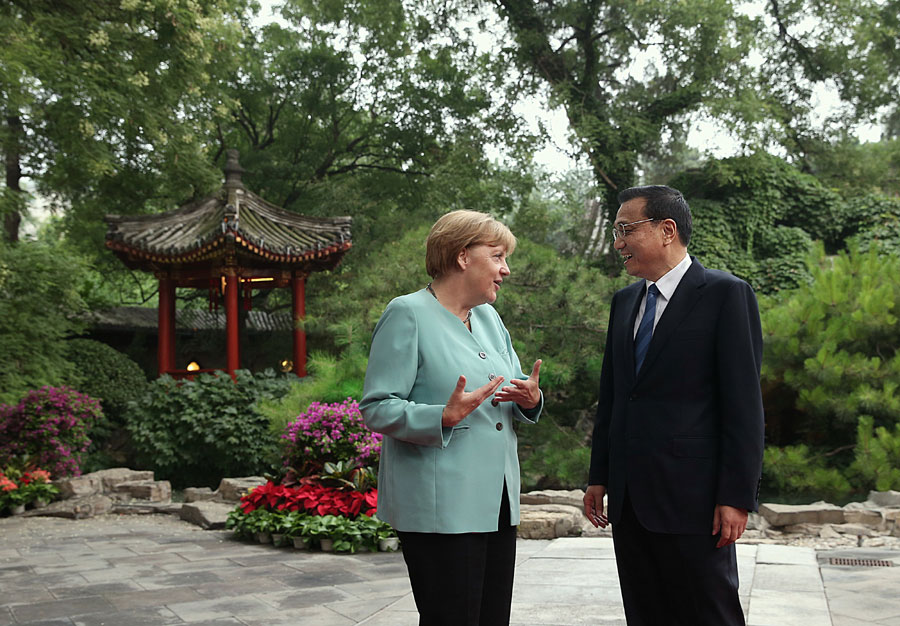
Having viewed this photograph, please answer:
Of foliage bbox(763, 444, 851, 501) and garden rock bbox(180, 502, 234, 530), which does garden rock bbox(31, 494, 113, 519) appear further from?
foliage bbox(763, 444, 851, 501)

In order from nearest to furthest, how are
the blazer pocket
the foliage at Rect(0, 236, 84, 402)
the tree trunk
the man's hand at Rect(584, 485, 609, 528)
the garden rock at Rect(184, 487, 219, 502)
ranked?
the blazer pocket < the man's hand at Rect(584, 485, 609, 528) < the garden rock at Rect(184, 487, 219, 502) < the foliage at Rect(0, 236, 84, 402) < the tree trunk

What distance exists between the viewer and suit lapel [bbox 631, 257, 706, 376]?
1.95 m

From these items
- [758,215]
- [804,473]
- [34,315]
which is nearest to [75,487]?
[34,315]

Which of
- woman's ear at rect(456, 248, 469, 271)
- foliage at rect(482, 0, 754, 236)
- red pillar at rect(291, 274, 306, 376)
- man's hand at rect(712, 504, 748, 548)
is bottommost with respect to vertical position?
man's hand at rect(712, 504, 748, 548)

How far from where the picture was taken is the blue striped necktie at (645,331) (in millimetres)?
2045

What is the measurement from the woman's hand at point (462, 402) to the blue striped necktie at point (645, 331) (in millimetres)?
448

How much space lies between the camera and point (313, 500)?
217 inches

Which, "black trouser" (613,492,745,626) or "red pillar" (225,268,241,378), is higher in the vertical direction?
"red pillar" (225,268,241,378)

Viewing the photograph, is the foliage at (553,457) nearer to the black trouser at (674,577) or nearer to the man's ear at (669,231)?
the black trouser at (674,577)

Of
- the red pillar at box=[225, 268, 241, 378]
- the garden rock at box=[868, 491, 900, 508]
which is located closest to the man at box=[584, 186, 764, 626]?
the garden rock at box=[868, 491, 900, 508]

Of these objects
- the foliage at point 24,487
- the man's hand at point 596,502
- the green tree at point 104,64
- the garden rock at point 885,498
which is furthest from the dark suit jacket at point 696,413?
the foliage at point 24,487

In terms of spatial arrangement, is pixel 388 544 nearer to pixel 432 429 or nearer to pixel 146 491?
pixel 432 429

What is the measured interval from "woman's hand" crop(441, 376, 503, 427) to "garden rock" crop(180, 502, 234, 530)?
17.4 ft

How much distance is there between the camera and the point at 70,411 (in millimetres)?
8914
